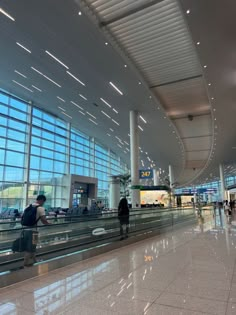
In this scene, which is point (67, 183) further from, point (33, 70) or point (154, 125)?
point (33, 70)

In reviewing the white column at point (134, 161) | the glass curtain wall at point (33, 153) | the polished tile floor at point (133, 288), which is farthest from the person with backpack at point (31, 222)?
the glass curtain wall at point (33, 153)

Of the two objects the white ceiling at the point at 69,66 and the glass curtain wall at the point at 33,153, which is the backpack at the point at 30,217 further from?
the glass curtain wall at the point at 33,153

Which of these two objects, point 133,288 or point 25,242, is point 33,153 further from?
point 133,288

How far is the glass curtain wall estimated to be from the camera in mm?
17266

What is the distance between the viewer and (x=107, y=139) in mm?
27109

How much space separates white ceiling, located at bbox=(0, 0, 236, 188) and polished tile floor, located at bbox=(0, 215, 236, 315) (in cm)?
702

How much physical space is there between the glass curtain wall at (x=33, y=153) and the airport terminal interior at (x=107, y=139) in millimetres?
89

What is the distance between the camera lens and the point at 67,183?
2103 centimetres

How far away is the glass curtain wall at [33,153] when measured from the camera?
1727 centimetres

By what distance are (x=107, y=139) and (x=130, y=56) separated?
16.1 m

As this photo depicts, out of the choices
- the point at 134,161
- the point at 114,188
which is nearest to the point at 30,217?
the point at 134,161

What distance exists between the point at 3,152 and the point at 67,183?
598 cm

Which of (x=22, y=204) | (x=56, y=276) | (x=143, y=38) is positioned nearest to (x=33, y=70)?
(x=143, y=38)

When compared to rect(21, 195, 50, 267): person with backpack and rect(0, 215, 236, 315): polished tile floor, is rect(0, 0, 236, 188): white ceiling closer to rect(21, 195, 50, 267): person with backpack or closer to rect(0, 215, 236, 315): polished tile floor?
rect(21, 195, 50, 267): person with backpack
